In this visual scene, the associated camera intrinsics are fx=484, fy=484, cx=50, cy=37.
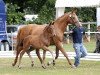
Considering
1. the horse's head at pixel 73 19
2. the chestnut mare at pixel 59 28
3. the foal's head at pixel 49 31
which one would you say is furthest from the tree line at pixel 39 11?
the horse's head at pixel 73 19

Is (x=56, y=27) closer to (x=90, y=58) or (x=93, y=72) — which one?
(x=93, y=72)

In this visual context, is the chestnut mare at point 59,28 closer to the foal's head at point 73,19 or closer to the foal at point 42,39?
the foal's head at point 73,19

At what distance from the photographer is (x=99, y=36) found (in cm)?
2434

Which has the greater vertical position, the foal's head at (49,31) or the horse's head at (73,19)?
the horse's head at (73,19)

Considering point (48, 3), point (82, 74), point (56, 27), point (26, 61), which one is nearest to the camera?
point (82, 74)

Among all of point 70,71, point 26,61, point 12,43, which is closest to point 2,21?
point 12,43

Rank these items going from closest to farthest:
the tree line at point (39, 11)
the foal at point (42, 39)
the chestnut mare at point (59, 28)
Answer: the chestnut mare at point (59, 28) < the foal at point (42, 39) < the tree line at point (39, 11)

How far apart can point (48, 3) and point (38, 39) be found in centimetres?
2840

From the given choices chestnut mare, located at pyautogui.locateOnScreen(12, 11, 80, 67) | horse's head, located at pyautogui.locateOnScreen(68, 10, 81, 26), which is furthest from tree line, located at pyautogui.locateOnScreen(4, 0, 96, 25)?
horse's head, located at pyautogui.locateOnScreen(68, 10, 81, 26)

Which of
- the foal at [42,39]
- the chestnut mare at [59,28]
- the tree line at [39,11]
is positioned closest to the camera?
the chestnut mare at [59,28]

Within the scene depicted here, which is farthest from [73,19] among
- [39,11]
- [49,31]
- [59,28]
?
[39,11]

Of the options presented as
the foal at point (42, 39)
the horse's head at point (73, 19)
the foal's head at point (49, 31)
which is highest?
the horse's head at point (73, 19)

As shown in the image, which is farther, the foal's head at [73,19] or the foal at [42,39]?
the foal at [42,39]

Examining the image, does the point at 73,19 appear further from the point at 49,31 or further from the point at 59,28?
the point at 49,31
